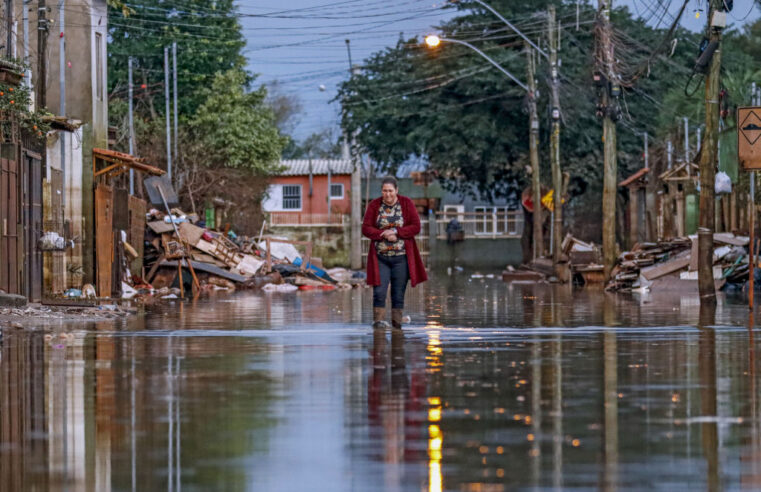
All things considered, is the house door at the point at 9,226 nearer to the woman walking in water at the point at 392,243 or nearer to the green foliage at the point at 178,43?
the woman walking in water at the point at 392,243

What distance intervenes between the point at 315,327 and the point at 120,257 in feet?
52.5

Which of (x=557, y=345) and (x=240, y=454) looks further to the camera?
(x=557, y=345)

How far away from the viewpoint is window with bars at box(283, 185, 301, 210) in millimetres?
93312

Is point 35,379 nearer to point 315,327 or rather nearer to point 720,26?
point 315,327

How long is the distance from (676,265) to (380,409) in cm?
2869

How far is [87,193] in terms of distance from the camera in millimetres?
33531

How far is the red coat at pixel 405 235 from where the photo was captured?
60.6ft

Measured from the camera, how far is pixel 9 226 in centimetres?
2370

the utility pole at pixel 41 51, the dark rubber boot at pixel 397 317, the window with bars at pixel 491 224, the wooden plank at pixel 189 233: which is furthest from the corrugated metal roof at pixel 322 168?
the dark rubber boot at pixel 397 317

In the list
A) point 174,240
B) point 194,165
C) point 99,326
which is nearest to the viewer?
point 99,326

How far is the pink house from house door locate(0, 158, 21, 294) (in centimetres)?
6639

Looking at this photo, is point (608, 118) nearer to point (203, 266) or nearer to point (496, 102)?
point (203, 266)

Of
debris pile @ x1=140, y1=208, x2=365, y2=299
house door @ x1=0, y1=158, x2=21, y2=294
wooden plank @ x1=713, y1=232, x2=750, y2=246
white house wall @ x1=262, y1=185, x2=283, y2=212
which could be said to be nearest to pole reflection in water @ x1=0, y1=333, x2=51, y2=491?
house door @ x1=0, y1=158, x2=21, y2=294

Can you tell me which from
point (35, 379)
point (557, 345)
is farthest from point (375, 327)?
point (35, 379)
